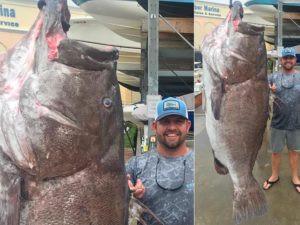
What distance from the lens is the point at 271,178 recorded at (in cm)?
270

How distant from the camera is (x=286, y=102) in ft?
8.84

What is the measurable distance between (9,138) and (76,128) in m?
0.20

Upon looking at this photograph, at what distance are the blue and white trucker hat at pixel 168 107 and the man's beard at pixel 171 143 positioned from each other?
8 cm

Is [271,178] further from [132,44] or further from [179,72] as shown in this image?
[132,44]

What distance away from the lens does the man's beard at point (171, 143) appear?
72.5 inches

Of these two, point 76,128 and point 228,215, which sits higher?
point 76,128

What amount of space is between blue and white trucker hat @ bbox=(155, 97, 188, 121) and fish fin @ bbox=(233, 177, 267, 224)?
2.80ft

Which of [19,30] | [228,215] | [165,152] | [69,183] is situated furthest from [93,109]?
[228,215]

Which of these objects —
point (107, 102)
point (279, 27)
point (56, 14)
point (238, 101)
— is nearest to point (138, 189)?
point (107, 102)

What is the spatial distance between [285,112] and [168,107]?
1157 millimetres

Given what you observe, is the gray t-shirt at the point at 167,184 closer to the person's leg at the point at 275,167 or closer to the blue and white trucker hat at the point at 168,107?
the blue and white trucker hat at the point at 168,107

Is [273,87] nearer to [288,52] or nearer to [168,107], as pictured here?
[288,52]

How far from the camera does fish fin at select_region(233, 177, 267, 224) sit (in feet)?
8.18

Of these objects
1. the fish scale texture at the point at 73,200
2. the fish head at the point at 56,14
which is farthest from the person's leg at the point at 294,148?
the fish head at the point at 56,14
